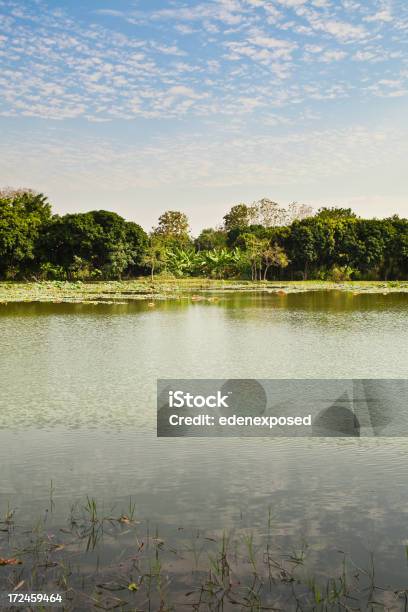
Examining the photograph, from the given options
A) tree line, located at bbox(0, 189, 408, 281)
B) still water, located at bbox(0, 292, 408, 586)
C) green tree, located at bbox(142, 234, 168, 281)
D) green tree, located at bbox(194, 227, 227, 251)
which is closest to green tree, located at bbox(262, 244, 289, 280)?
tree line, located at bbox(0, 189, 408, 281)

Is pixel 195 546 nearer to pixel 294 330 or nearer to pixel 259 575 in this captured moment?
pixel 259 575

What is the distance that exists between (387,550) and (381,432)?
3.50m

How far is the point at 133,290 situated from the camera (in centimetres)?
4516

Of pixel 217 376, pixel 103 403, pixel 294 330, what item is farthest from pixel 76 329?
pixel 103 403

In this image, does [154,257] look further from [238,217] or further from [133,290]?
[238,217]

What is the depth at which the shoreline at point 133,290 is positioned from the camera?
35906 mm

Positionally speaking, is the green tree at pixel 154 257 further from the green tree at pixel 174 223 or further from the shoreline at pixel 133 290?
the green tree at pixel 174 223

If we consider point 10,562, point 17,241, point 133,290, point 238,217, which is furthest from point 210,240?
point 10,562

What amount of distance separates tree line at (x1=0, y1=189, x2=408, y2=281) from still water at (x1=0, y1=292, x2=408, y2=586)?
3724 cm

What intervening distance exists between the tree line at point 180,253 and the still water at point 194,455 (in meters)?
37.2

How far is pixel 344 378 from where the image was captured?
1173cm

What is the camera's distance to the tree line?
52.9 metres

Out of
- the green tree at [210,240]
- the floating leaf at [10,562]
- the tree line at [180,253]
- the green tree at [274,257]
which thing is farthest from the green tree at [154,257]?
the floating leaf at [10,562]

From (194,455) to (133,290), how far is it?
1512 inches
